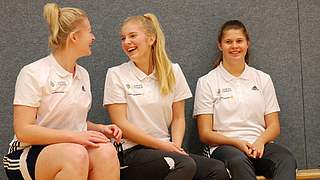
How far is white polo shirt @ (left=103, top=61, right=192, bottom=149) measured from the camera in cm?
227

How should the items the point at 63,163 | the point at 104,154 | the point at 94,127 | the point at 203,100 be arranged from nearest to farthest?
1. the point at 63,163
2. the point at 104,154
3. the point at 94,127
4. the point at 203,100

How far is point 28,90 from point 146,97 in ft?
2.01

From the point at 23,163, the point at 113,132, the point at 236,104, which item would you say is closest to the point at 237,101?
the point at 236,104

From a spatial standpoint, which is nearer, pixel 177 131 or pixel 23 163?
pixel 23 163

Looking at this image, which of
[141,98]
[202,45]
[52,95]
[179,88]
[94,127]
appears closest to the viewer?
[52,95]

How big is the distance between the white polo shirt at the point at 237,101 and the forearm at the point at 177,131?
0.17 metres

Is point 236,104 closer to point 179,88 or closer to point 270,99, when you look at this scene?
point 270,99

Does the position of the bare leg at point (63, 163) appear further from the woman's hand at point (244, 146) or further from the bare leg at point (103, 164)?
the woman's hand at point (244, 146)

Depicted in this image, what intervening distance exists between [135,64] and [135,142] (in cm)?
41

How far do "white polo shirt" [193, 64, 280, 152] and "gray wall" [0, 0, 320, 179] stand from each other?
18cm

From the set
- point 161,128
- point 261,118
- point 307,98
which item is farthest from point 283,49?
point 161,128

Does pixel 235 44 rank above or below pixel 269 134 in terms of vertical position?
above

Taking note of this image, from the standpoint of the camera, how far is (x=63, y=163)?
66.2 inches

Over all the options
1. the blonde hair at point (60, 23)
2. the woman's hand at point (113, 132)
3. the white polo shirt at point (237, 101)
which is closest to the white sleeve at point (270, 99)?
the white polo shirt at point (237, 101)
